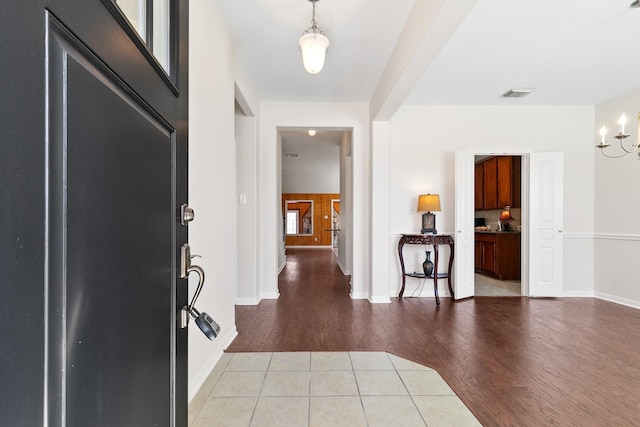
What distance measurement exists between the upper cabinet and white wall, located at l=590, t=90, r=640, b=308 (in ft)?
4.22

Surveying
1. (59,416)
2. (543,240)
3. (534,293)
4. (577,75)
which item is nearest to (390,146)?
(577,75)

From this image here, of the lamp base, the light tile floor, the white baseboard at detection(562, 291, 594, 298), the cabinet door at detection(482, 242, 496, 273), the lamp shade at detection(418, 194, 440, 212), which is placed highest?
the lamp shade at detection(418, 194, 440, 212)

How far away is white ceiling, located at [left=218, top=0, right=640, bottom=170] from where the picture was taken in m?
2.30

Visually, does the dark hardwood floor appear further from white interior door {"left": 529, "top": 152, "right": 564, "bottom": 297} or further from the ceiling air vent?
the ceiling air vent

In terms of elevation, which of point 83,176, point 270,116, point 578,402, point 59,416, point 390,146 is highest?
point 270,116

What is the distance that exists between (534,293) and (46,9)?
5.12m

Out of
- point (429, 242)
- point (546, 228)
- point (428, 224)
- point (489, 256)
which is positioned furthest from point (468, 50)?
point (489, 256)

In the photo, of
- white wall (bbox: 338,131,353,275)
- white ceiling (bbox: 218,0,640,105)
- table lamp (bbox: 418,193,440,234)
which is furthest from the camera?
white wall (bbox: 338,131,353,275)

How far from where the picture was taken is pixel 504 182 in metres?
5.74

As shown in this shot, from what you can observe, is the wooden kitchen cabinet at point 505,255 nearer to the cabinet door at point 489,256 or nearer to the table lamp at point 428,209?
the cabinet door at point 489,256

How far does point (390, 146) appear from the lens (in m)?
4.31

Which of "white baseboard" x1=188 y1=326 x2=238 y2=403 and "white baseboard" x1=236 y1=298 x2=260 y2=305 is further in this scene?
"white baseboard" x1=236 y1=298 x2=260 y2=305

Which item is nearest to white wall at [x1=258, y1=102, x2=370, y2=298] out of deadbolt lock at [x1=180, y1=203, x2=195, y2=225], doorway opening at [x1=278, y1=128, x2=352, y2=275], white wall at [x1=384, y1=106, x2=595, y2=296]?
white wall at [x1=384, y1=106, x2=595, y2=296]

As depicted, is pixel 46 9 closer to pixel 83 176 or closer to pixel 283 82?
pixel 83 176
